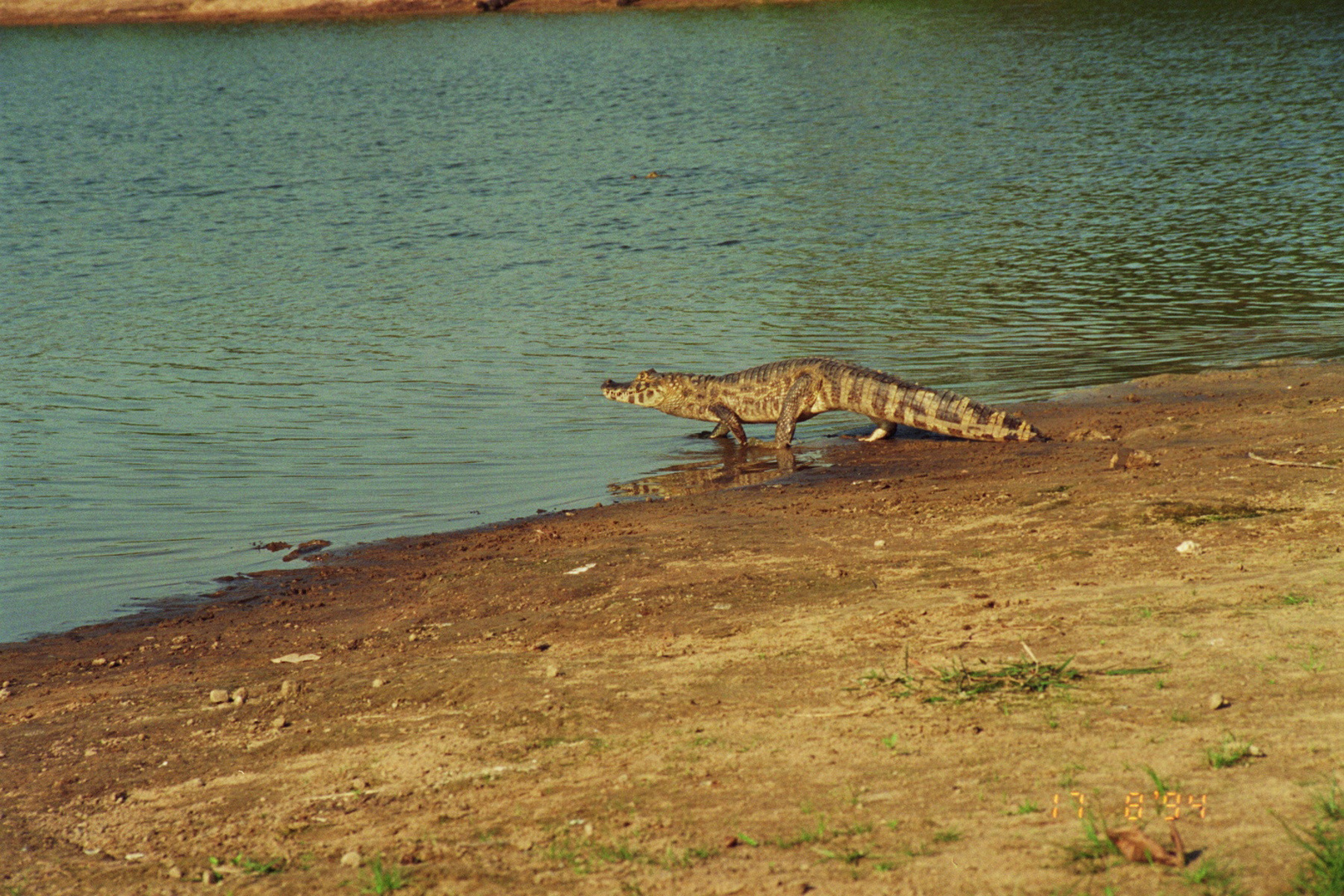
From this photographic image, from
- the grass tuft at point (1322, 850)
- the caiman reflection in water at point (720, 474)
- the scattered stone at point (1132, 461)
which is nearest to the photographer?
the grass tuft at point (1322, 850)

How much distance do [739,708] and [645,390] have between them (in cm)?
773

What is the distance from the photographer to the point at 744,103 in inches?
1465

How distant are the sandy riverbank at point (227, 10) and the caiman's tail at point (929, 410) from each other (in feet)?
191

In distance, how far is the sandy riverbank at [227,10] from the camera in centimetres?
6550

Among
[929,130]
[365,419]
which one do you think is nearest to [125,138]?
[929,130]

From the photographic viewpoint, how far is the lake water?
36.2 feet

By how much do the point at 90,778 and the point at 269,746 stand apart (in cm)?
72

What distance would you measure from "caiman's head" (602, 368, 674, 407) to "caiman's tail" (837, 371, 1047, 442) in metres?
1.98

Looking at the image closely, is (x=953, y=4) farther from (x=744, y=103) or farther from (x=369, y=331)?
(x=369, y=331)

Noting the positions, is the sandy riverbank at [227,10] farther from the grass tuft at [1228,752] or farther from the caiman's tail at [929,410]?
the grass tuft at [1228,752]

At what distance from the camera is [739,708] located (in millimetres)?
4891

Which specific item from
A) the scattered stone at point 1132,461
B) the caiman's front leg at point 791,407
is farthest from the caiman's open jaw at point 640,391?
the scattered stone at point 1132,461

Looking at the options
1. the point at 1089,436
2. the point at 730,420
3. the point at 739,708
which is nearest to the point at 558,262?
the point at 730,420
